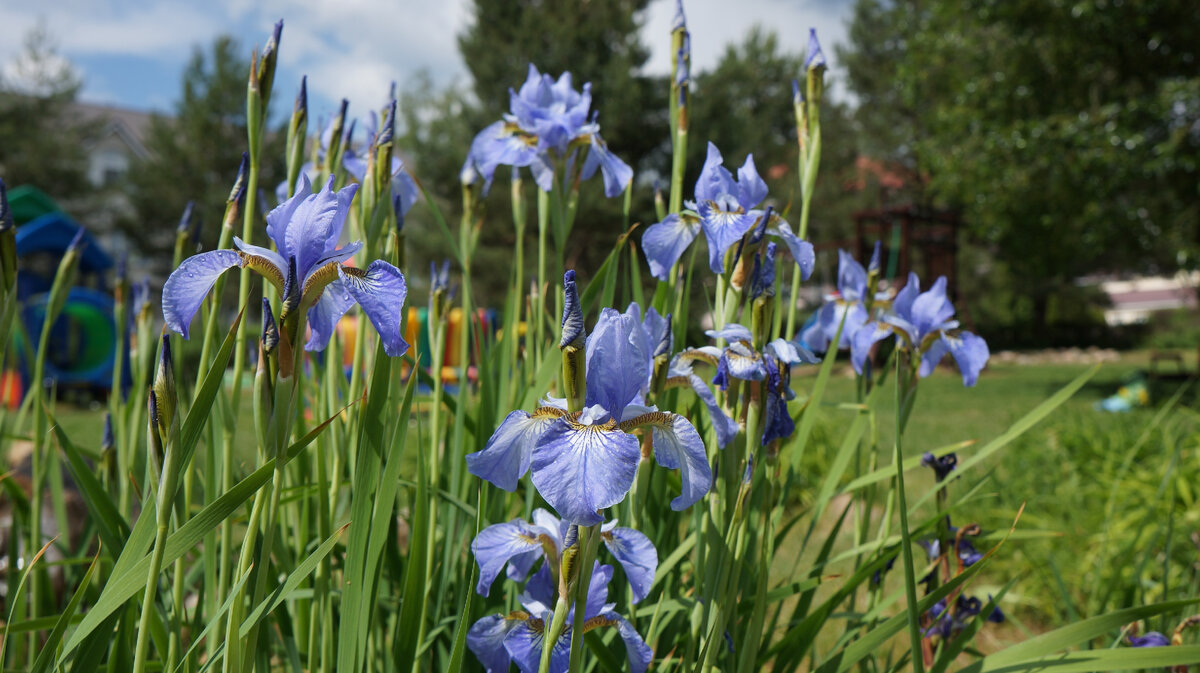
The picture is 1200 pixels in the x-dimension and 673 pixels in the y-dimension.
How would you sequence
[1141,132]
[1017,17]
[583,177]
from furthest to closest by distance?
[1017,17], [1141,132], [583,177]

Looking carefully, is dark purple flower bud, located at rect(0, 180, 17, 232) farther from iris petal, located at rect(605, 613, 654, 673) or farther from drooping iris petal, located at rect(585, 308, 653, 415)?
iris petal, located at rect(605, 613, 654, 673)

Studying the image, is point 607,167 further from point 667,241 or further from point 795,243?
point 795,243

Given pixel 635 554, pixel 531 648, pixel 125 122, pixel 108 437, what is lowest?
pixel 531 648

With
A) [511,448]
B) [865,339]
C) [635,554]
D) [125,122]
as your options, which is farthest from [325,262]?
[125,122]

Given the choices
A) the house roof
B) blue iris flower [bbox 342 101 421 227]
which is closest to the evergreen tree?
the house roof

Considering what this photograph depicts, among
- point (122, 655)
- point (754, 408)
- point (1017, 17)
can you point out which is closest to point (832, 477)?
point (754, 408)

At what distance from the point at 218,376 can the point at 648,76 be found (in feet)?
55.5

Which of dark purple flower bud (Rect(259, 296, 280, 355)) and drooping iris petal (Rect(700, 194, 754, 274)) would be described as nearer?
dark purple flower bud (Rect(259, 296, 280, 355))

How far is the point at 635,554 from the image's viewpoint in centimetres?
96

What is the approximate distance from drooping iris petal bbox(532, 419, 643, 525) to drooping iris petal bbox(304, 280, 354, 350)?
0.29 m

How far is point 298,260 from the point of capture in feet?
2.42

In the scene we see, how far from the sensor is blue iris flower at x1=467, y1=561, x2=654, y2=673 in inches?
38.1

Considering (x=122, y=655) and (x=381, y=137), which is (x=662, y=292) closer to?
(x=381, y=137)

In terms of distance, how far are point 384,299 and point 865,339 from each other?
1075 mm
